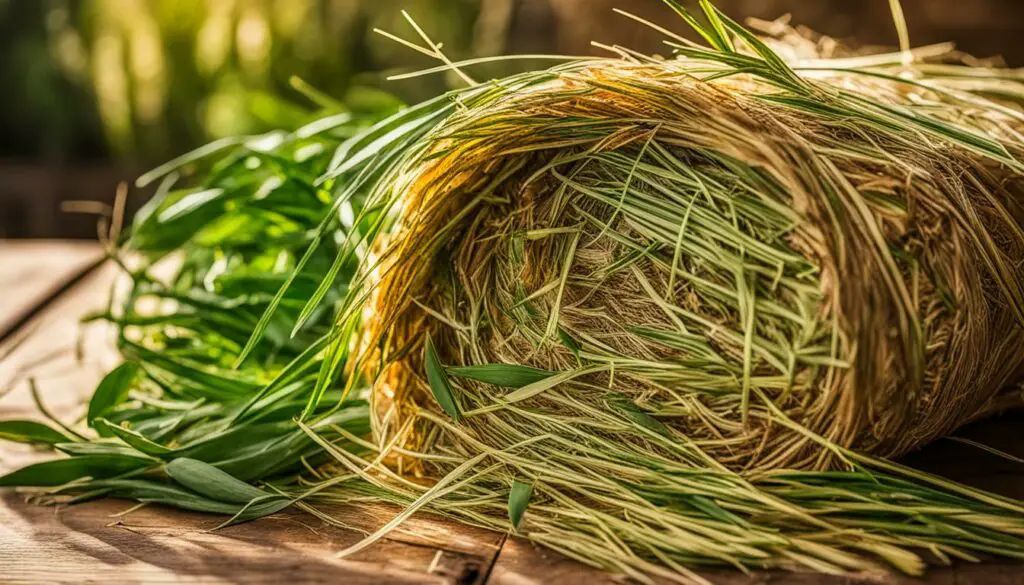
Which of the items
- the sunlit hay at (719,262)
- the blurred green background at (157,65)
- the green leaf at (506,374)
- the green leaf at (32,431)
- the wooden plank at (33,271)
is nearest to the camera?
the sunlit hay at (719,262)

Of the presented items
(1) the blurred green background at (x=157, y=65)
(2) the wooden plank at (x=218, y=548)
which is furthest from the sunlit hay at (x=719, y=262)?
(1) the blurred green background at (x=157, y=65)

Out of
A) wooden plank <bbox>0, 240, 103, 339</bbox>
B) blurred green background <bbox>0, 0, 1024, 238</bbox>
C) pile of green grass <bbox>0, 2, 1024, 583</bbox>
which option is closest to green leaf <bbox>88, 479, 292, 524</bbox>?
pile of green grass <bbox>0, 2, 1024, 583</bbox>

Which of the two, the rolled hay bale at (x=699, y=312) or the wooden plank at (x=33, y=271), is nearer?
the rolled hay bale at (x=699, y=312)

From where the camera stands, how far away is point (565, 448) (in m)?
0.72

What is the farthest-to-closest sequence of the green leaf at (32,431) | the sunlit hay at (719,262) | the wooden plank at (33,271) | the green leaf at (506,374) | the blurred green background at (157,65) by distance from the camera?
the blurred green background at (157,65) → the wooden plank at (33,271) → the green leaf at (32,431) → the green leaf at (506,374) → the sunlit hay at (719,262)

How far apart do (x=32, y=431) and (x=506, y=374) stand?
16.1 inches

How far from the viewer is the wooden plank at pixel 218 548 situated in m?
0.62

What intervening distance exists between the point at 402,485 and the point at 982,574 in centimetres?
40

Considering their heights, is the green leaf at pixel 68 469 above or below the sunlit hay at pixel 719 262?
below

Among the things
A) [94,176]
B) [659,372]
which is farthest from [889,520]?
[94,176]

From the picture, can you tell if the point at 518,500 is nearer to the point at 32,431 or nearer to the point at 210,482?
the point at 210,482

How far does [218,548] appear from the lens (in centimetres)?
66

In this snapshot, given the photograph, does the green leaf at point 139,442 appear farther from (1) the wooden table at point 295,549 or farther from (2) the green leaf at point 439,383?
(2) the green leaf at point 439,383

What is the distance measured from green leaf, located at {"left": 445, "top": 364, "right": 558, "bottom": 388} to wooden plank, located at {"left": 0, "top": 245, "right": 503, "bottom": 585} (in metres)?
0.11
